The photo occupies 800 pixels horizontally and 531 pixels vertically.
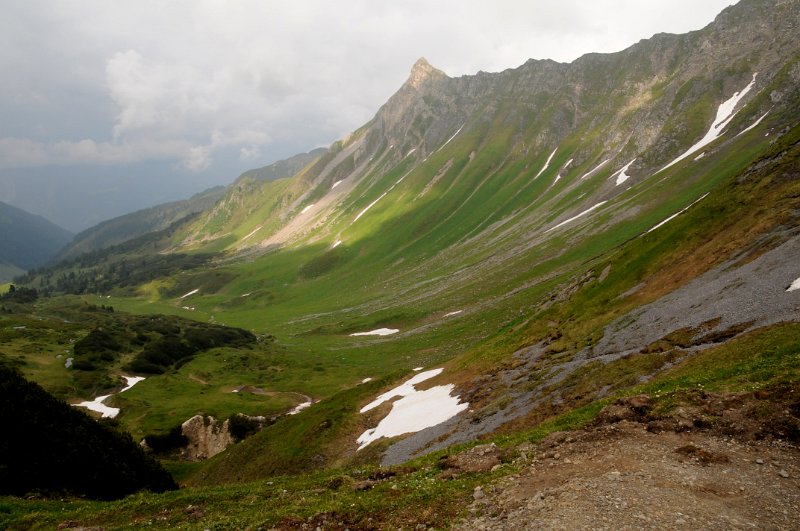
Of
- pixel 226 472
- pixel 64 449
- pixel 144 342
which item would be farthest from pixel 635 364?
pixel 144 342

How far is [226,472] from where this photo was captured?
164ft

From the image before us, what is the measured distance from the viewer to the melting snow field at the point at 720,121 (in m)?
137

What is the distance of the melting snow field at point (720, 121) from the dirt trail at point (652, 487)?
144m

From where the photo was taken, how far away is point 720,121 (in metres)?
146

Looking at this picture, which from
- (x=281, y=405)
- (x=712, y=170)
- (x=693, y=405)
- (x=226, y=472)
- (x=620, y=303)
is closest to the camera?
Result: (x=693, y=405)

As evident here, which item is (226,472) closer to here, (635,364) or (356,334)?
(635,364)

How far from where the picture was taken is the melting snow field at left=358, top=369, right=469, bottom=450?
39000 millimetres

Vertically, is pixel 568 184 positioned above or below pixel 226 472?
above

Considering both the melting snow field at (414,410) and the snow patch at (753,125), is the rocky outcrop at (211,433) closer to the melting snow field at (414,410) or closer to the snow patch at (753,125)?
the melting snow field at (414,410)

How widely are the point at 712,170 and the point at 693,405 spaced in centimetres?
10949

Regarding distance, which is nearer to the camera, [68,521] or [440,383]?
[68,521]

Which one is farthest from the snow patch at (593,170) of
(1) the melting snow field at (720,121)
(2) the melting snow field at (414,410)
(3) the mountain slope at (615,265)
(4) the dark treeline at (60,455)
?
(4) the dark treeline at (60,455)

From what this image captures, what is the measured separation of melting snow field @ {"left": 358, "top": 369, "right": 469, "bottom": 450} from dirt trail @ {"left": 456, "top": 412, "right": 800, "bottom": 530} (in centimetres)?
2104

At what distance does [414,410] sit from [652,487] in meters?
30.6
